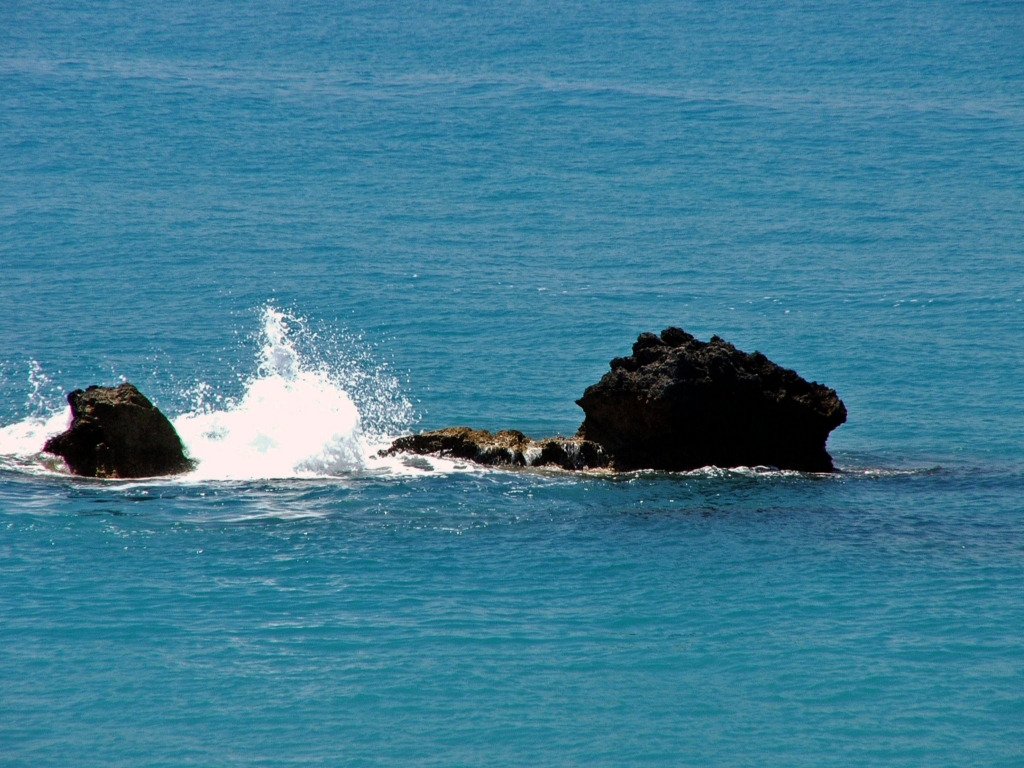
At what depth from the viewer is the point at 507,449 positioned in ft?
53.2

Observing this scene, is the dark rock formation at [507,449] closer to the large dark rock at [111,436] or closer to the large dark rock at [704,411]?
the large dark rock at [704,411]

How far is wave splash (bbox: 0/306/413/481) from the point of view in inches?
628

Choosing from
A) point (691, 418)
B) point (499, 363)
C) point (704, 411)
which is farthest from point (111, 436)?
point (499, 363)

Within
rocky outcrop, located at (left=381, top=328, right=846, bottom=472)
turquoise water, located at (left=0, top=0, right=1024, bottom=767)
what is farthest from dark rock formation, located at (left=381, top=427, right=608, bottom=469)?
turquoise water, located at (left=0, top=0, right=1024, bottom=767)

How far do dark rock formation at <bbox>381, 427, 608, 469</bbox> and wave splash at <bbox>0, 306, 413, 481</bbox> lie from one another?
2.65 ft

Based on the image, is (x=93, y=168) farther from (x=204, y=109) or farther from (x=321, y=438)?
(x=321, y=438)

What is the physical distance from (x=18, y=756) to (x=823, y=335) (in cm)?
2195

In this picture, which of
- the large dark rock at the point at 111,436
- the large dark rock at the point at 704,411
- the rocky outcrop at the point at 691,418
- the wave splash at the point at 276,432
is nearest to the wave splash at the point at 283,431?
the wave splash at the point at 276,432

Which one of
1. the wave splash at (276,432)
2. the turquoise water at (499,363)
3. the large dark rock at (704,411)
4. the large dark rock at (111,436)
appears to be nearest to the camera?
the turquoise water at (499,363)

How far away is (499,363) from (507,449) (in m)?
9.60

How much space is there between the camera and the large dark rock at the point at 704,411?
15.4m

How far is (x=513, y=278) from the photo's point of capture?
32562 mm

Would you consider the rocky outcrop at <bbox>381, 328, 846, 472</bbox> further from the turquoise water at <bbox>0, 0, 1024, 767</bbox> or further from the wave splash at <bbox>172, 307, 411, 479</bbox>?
the wave splash at <bbox>172, 307, 411, 479</bbox>

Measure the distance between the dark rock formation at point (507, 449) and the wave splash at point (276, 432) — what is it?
0.81m
